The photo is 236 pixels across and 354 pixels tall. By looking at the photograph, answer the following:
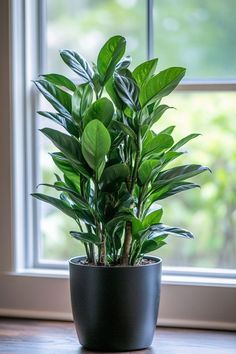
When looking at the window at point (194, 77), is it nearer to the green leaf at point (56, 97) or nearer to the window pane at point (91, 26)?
the window pane at point (91, 26)

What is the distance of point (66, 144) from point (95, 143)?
121 mm

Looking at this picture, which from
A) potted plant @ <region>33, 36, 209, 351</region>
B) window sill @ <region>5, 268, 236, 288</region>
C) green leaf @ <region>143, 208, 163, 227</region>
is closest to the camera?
potted plant @ <region>33, 36, 209, 351</region>

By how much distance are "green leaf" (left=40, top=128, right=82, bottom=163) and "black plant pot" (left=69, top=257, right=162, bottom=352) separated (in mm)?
371

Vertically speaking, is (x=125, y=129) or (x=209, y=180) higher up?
(x=125, y=129)

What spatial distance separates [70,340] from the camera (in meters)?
2.23

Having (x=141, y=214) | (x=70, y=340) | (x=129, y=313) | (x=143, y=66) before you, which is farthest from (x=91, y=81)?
(x=70, y=340)

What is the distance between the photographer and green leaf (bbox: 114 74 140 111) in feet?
6.33

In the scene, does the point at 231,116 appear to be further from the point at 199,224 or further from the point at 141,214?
the point at 141,214

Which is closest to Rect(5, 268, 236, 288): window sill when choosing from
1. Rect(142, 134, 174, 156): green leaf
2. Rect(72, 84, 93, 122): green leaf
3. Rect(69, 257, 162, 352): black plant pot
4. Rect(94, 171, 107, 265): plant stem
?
Rect(69, 257, 162, 352): black plant pot

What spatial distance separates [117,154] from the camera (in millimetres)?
2070

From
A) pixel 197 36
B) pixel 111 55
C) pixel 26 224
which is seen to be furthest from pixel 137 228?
pixel 197 36

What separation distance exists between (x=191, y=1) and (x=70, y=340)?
1377 millimetres

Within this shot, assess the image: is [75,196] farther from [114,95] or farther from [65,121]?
[114,95]

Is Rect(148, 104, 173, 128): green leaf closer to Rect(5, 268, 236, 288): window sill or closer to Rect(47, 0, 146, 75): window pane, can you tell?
Rect(47, 0, 146, 75): window pane
